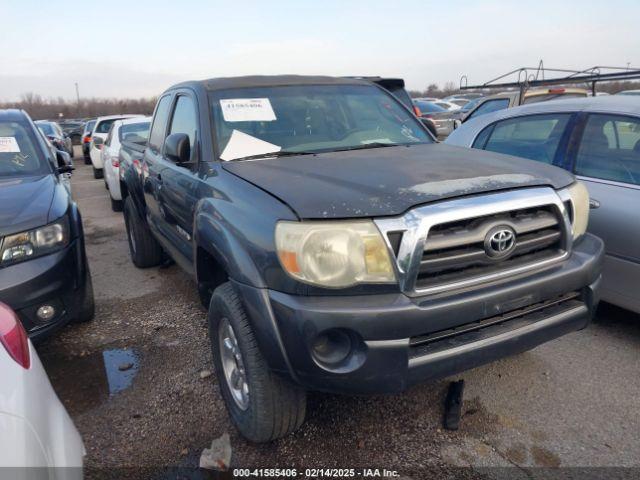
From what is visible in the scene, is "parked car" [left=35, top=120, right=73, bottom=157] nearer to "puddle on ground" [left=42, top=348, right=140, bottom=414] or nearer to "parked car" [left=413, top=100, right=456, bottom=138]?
"parked car" [left=413, top=100, right=456, bottom=138]

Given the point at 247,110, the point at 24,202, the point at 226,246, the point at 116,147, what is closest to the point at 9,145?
the point at 24,202

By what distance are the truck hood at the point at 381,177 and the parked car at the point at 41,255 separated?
1.36 meters

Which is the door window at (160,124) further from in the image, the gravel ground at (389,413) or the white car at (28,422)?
the white car at (28,422)

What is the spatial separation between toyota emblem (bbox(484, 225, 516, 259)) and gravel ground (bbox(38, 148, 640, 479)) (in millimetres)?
993

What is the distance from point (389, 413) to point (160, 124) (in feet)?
9.95

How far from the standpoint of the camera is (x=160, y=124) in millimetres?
4164

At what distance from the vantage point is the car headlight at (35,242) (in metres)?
2.93

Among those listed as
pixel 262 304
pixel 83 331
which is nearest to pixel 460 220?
pixel 262 304

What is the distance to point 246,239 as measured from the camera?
211 centimetres

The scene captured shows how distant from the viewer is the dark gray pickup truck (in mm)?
1883

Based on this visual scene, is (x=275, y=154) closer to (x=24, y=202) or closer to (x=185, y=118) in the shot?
(x=185, y=118)

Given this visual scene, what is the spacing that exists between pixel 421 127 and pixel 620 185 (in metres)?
1.36

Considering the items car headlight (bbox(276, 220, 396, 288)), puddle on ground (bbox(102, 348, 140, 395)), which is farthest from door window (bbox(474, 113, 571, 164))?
puddle on ground (bbox(102, 348, 140, 395))

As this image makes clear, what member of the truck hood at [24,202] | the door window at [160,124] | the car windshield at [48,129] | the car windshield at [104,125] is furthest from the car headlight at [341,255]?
the car windshield at [48,129]
